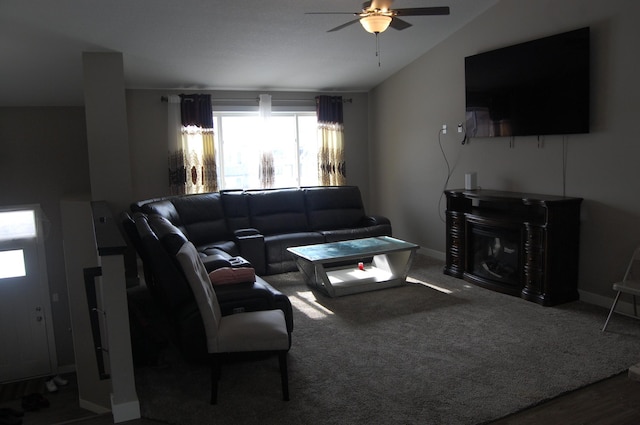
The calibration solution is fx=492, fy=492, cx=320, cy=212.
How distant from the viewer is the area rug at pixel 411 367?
278 cm

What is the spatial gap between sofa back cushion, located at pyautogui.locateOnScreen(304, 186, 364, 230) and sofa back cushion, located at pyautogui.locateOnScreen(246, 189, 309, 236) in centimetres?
12

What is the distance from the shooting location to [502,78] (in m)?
5.05

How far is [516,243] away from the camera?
4.68 m

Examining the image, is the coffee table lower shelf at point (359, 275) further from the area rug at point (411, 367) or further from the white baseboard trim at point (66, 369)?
the white baseboard trim at point (66, 369)

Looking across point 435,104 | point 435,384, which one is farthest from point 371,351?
point 435,104

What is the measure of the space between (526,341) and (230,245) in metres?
3.26

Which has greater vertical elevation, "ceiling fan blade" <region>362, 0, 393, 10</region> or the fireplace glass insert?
"ceiling fan blade" <region>362, 0, 393, 10</region>

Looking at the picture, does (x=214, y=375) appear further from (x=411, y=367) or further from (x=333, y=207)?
(x=333, y=207)

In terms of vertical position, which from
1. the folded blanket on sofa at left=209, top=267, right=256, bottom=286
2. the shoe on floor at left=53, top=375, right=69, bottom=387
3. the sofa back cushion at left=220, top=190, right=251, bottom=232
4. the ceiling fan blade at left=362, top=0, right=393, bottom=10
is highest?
the ceiling fan blade at left=362, top=0, right=393, bottom=10

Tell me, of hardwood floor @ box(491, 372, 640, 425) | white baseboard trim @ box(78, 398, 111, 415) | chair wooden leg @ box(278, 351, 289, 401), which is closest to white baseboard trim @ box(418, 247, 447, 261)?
hardwood floor @ box(491, 372, 640, 425)

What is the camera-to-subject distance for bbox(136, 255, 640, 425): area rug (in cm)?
278

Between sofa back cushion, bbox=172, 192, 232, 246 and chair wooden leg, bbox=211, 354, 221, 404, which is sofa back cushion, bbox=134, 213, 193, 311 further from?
sofa back cushion, bbox=172, 192, 232, 246

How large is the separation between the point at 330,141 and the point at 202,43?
2.77m

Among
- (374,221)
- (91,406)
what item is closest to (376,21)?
(374,221)
